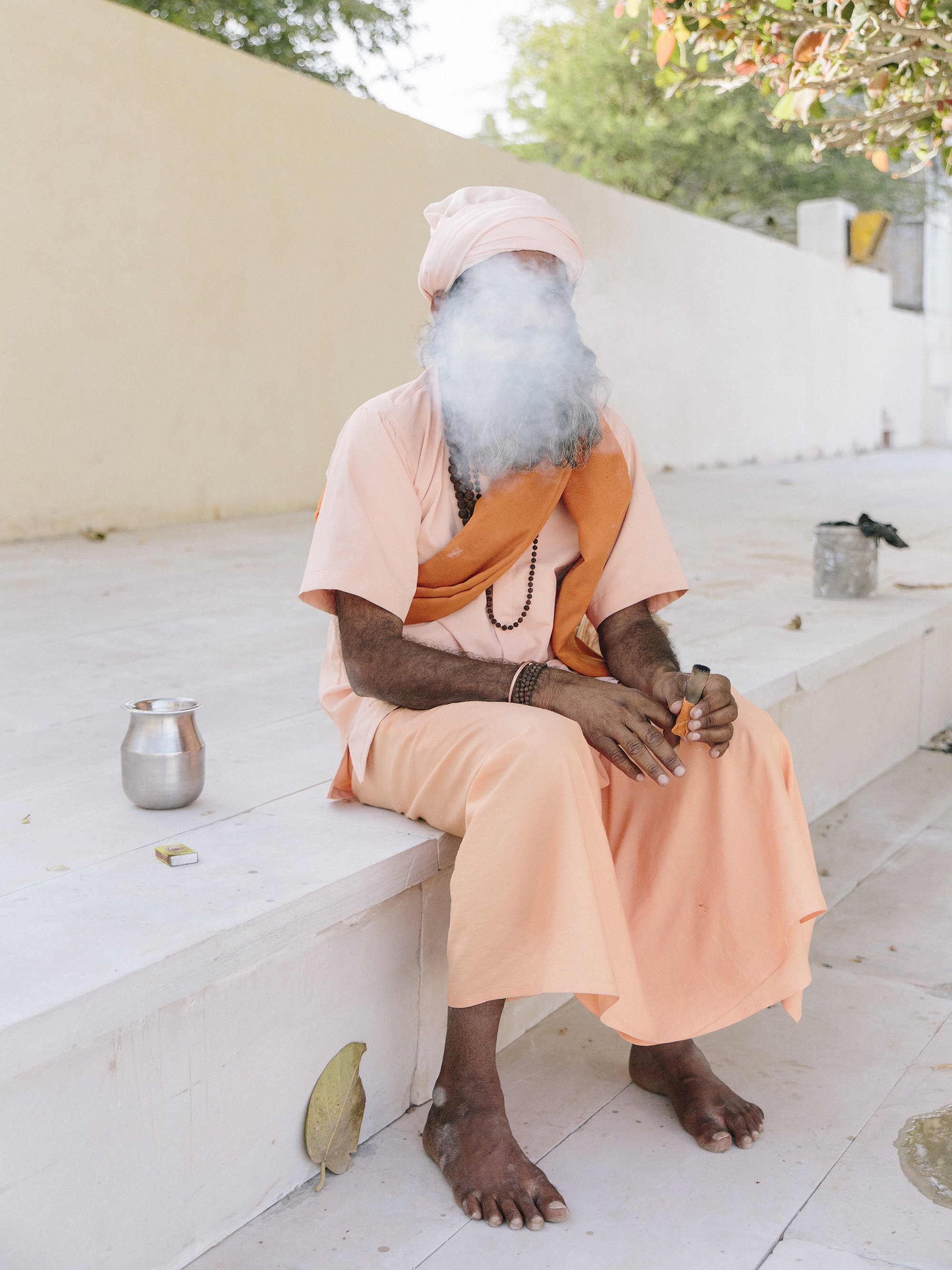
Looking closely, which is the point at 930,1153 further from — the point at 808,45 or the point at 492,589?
the point at 808,45

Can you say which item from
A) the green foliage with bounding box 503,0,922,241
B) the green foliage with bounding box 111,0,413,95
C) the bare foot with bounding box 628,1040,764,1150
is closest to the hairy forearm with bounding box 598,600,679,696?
the bare foot with bounding box 628,1040,764,1150

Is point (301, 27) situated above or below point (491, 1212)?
above

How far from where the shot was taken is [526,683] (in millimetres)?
2137

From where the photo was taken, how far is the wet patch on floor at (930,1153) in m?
1.97

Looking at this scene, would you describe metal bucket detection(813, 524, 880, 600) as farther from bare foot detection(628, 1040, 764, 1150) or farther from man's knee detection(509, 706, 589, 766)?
man's knee detection(509, 706, 589, 766)

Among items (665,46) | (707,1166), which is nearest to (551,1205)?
(707,1166)

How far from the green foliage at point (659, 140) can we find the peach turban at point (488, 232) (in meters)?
18.4

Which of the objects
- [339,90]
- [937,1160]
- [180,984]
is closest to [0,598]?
[180,984]

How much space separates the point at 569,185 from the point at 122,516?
5931mm

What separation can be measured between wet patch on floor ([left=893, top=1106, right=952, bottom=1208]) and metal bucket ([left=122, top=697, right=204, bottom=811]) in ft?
4.48

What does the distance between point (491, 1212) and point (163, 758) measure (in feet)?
3.09

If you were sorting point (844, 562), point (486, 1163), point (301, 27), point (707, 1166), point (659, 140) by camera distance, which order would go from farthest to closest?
point (659, 140) < point (301, 27) < point (844, 562) < point (707, 1166) < point (486, 1163)

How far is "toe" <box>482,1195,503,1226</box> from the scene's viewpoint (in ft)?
6.04

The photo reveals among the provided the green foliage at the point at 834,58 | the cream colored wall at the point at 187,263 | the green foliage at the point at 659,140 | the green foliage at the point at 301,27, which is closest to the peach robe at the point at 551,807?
the green foliage at the point at 834,58
